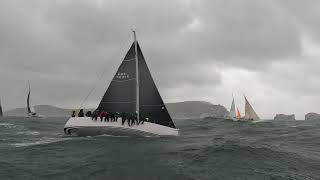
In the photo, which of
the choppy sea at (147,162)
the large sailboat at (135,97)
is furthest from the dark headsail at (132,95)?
the choppy sea at (147,162)

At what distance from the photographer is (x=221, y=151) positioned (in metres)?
24.5

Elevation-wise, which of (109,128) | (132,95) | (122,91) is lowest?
(109,128)

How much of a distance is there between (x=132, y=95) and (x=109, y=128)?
4088 mm

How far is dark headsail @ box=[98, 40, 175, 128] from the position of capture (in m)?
33.3

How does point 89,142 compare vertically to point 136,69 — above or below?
below

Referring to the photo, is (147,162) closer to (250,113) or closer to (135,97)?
(135,97)

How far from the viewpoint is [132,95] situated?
109 feet

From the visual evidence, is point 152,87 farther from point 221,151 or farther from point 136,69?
point 221,151

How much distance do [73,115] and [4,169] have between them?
1468 cm

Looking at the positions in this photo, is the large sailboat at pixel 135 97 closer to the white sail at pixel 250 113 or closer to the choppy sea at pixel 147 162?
the choppy sea at pixel 147 162

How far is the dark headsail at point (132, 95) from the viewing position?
33.3 meters

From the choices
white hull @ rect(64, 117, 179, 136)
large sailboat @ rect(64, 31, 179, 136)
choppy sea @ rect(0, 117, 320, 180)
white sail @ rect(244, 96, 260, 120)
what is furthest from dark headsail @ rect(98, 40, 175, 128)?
white sail @ rect(244, 96, 260, 120)

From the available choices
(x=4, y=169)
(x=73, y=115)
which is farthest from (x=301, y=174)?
(x=73, y=115)

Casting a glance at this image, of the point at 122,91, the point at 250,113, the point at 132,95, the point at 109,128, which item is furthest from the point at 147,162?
the point at 250,113
